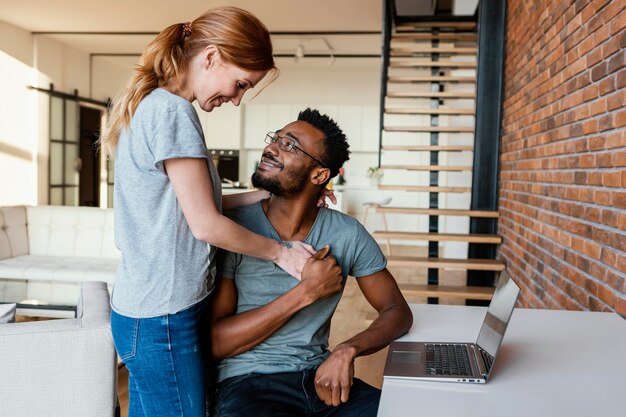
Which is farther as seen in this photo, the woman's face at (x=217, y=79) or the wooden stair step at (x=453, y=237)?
the wooden stair step at (x=453, y=237)

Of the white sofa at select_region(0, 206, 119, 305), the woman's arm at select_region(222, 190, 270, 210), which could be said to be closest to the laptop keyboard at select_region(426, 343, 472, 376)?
the woman's arm at select_region(222, 190, 270, 210)

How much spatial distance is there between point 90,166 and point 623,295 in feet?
29.3

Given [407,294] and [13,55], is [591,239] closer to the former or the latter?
[407,294]

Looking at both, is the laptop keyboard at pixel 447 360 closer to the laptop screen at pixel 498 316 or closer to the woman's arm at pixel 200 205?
the laptop screen at pixel 498 316

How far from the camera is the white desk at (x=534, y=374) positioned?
113 centimetres

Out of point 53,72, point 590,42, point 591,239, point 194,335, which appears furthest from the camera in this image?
point 53,72

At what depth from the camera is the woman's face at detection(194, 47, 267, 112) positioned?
4.82ft

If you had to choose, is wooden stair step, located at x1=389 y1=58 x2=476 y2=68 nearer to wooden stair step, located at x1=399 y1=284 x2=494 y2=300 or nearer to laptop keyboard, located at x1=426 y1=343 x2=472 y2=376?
wooden stair step, located at x1=399 y1=284 x2=494 y2=300

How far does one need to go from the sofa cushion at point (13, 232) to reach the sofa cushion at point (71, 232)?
7 centimetres

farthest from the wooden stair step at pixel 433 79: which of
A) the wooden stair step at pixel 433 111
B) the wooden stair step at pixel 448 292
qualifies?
the wooden stair step at pixel 448 292

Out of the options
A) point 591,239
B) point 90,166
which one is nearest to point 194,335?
point 591,239

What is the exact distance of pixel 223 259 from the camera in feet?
5.39

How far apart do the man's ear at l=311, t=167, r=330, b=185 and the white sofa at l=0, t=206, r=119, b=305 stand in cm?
298

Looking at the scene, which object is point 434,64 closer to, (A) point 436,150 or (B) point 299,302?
(A) point 436,150
